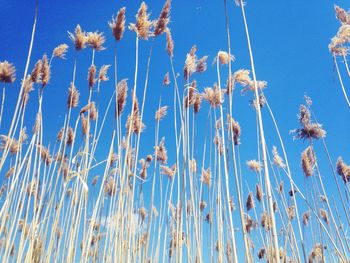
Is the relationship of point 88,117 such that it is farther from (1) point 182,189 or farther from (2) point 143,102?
(1) point 182,189

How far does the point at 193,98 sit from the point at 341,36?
1486 millimetres

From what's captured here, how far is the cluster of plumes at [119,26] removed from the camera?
9.85 ft

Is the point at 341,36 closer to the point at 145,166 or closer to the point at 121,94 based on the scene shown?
the point at 121,94

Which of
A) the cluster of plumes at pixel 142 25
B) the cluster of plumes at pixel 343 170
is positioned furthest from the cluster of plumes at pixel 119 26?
the cluster of plumes at pixel 343 170

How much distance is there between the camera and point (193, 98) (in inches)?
138

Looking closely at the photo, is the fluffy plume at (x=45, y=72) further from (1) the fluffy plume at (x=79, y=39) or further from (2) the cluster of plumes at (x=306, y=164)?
(2) the cluster of plumes at (x=306, y=164)

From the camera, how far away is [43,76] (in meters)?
3.35

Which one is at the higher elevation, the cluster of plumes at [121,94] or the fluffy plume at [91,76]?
the fluffy plume at [91,76]

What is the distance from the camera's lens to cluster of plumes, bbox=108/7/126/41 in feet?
9.85

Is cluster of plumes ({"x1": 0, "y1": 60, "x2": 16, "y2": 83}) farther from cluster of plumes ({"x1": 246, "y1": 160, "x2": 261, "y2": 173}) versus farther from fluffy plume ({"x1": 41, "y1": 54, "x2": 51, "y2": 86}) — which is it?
cluster of plumes ({"x1": 246, "y1": 160, "x2": 261, "y2": 173})

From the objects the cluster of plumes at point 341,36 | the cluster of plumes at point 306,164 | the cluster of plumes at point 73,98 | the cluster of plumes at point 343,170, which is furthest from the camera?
the cluster of plumes at point 343,170

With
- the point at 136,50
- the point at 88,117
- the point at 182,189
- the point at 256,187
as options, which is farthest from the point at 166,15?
the point at 256,187

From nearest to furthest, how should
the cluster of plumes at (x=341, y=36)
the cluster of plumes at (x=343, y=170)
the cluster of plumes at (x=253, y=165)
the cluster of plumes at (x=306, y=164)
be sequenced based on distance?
the cluster of plumes at (x=341, y=36) < the cluster of plumes at (x=306, y=164) < the cluster of plumes at (x=253, y=165) < the cluster of plumes at (x=343, y=170)

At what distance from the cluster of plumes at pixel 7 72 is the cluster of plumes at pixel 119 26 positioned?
3.52 ft
